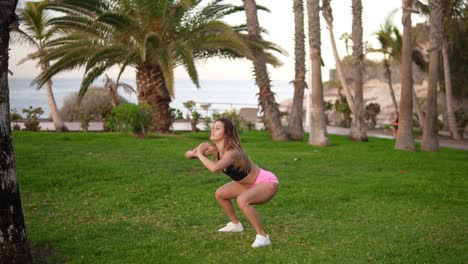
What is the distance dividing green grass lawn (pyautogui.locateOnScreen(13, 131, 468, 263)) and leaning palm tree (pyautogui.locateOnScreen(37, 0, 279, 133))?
210 inches

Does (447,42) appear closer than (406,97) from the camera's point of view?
No

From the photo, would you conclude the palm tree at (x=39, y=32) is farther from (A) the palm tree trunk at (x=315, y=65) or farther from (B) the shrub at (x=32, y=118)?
(A) the palm tree trunk at (x=315, y=65)

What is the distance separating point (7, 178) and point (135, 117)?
519 inches

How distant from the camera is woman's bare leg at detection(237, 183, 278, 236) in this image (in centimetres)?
585

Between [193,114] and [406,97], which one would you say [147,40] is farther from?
[406,97]

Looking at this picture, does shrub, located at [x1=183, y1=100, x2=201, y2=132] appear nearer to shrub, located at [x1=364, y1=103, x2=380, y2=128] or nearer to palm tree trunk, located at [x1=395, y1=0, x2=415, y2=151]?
palm tree trunk, located at [x1=395, y1=0, x2=415, y2=151]

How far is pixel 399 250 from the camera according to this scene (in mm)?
5781

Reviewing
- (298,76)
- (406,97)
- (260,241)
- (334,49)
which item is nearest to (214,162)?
(260,241)

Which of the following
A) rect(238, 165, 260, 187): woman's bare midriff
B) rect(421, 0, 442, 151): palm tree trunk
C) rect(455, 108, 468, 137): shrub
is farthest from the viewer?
rect(455, 108, 468, 137): shrub

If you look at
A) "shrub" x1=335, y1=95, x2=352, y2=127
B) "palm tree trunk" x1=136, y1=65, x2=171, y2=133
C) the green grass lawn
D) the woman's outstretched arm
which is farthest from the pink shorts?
"shrub" x1=335, y1=95, x2=352, y2=127

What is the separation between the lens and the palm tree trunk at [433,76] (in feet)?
55.7

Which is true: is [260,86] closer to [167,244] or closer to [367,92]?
[167,244]

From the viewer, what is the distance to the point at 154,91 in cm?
2019

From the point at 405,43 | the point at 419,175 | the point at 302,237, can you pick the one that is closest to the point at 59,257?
the point at 302,237
